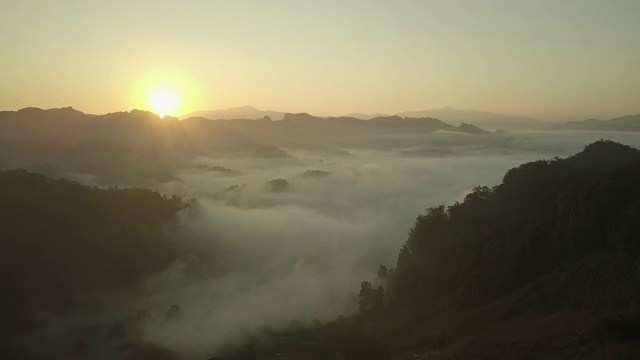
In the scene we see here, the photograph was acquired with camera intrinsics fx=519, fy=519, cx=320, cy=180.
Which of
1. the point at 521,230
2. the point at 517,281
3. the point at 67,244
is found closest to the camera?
the point at 517,281

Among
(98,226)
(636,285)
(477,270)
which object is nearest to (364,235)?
(98,226)

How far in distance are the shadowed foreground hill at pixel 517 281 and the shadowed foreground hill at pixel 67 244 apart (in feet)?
119

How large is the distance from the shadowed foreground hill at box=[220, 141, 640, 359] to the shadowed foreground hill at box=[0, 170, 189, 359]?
36.2 meters

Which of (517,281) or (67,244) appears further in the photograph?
(67,244)

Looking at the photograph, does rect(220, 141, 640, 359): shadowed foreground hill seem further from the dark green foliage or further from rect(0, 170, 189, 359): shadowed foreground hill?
rect(0, 170, 189, 359): shadowed foreground hill

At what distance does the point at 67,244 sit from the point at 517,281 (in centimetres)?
7478

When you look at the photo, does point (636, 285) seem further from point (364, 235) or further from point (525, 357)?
point (364, 235)

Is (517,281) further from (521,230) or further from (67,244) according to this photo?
(67,244)

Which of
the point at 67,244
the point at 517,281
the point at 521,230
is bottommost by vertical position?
the point at 517,281

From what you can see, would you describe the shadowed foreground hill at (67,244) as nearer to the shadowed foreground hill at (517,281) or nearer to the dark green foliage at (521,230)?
the shadowed foreground hill at (517,281)

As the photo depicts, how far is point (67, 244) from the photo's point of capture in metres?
91.9

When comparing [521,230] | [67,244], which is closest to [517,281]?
[521,230]

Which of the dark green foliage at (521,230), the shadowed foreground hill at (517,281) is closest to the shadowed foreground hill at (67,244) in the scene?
the shadowed foreground hill at (517,281)

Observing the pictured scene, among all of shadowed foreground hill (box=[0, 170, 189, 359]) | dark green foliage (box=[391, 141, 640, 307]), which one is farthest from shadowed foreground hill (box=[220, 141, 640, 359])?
shadowed foreground hill (box=[0, 170, 189, 359])
